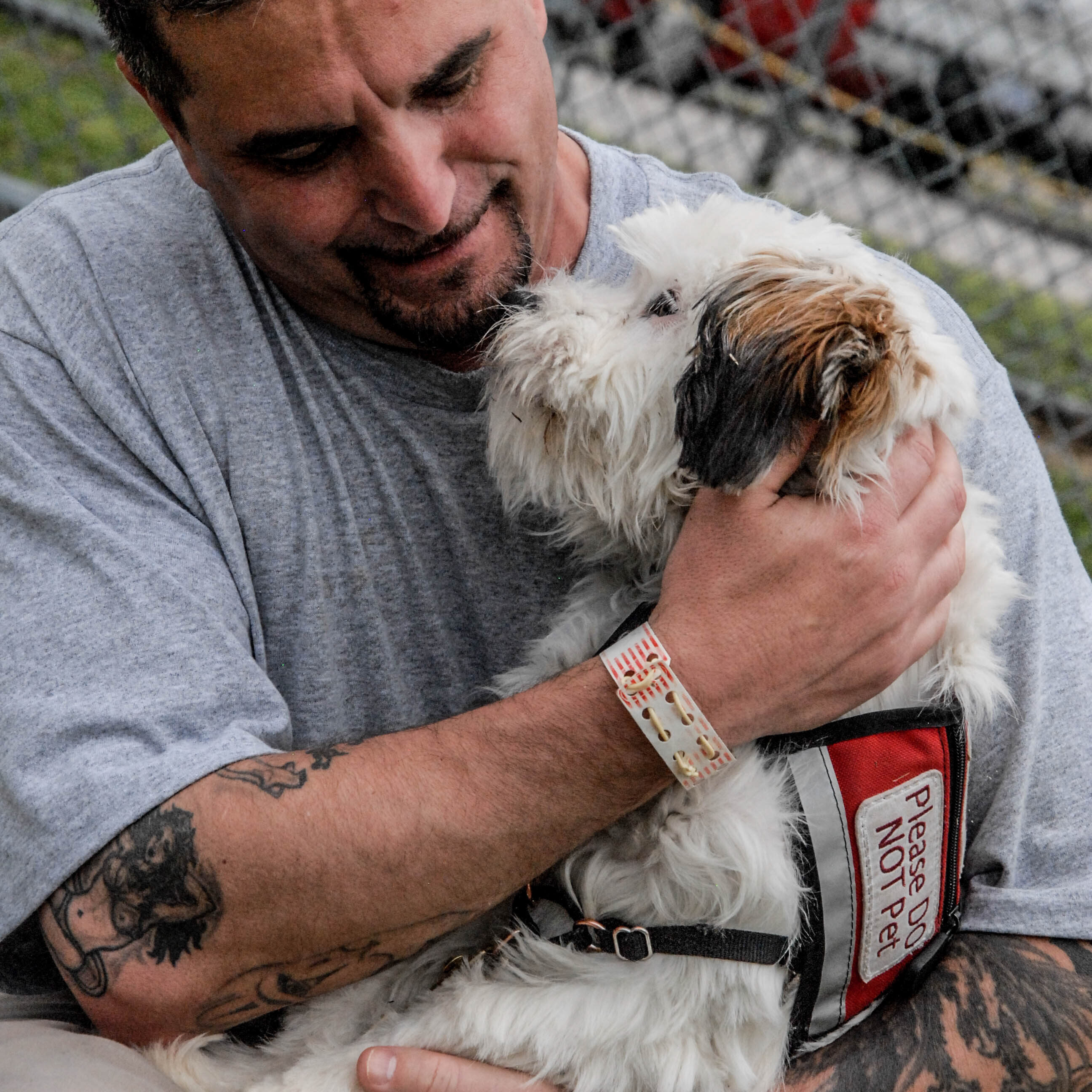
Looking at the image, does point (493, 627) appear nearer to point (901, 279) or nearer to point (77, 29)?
point (901, 279)

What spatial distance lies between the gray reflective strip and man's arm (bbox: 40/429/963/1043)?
0.32 ft

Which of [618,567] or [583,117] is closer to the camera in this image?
[618,567]

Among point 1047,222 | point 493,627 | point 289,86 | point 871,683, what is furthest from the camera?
point 1047,222

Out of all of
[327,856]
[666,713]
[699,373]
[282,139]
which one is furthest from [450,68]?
[327,856]

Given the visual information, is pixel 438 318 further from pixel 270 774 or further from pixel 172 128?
pixel 270 774

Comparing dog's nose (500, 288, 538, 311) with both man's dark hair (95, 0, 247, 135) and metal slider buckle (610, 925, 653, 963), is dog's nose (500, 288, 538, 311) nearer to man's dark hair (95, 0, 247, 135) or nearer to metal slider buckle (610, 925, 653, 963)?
man's dark hair (95, 0, 247, 135)

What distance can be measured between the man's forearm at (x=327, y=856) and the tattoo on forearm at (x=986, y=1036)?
0.68 metres

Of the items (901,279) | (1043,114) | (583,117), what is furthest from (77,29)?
(901,279)

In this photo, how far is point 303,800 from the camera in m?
1.88

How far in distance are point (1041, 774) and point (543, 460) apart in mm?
1112

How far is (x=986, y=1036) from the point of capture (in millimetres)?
2145

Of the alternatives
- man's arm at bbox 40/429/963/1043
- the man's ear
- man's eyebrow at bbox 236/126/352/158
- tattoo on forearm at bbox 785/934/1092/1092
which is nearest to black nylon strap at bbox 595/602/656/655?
man's arm at bbox 40/429/963/1043

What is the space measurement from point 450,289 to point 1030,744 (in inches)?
54.1

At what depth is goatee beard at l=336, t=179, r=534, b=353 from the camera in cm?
214
